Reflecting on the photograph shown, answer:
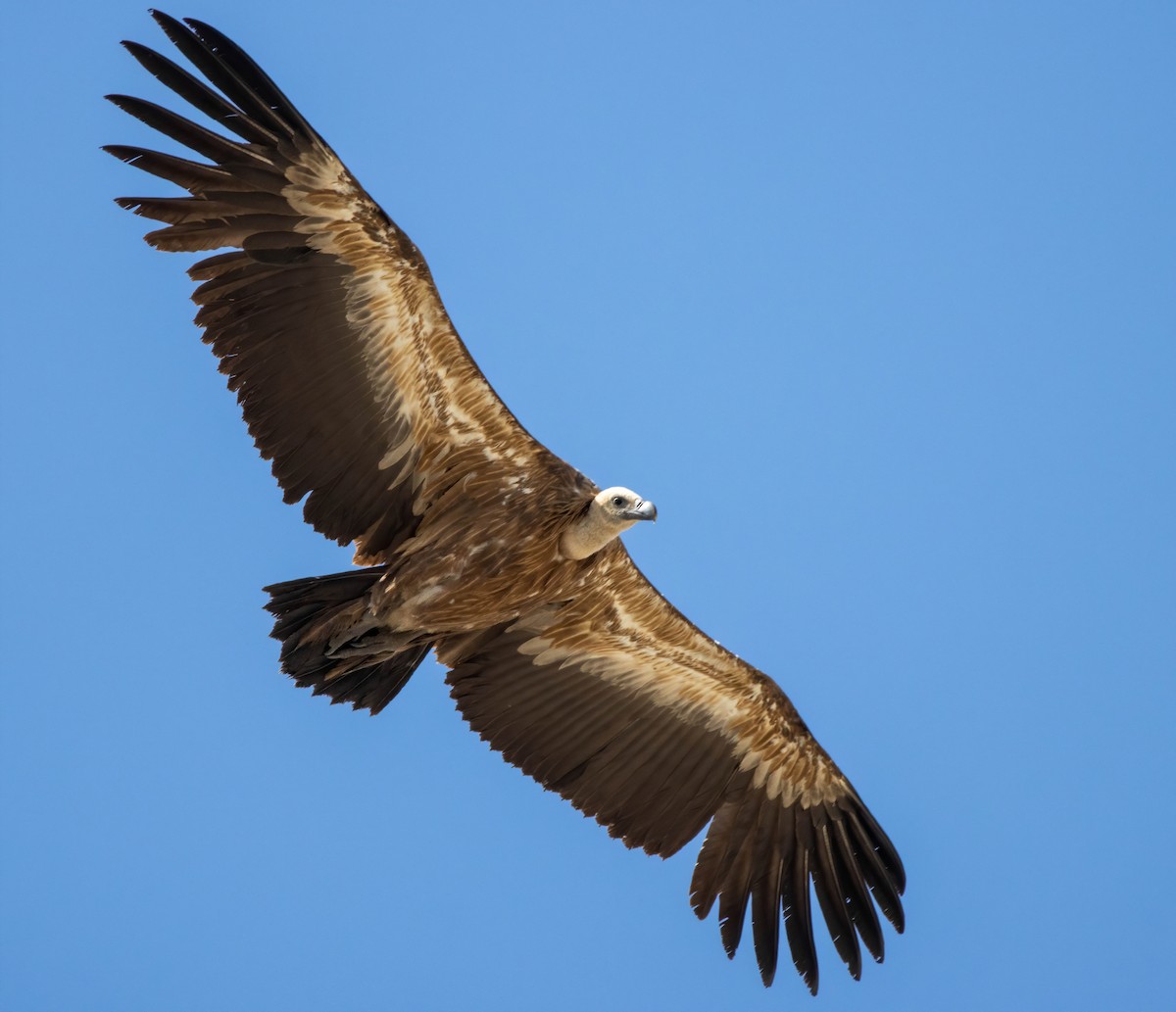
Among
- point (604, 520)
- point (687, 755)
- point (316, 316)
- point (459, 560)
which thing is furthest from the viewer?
point (687, 755)

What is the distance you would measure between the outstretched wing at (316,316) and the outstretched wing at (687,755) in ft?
5.27

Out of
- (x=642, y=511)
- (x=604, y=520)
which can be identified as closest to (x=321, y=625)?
(x=604, y=520)

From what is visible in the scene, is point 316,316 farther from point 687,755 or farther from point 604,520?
point 687,755

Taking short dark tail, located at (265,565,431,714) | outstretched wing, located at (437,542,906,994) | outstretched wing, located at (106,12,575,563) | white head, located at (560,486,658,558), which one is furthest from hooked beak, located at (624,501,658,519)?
short dark tail, located at (265,565,431,714)

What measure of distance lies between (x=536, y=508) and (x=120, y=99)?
406cm

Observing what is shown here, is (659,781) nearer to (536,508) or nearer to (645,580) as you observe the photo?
(645,580)

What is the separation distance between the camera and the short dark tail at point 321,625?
41.2 ft

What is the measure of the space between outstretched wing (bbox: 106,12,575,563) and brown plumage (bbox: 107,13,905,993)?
→ 2 cm

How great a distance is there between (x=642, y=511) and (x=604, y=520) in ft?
1.09

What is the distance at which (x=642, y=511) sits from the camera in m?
12.4

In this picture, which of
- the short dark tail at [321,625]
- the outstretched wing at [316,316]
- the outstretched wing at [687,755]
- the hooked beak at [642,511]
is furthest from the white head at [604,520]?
the short dark tail at [321,625]

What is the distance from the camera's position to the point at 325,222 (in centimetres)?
1217

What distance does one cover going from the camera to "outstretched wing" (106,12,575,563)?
11.7 meters

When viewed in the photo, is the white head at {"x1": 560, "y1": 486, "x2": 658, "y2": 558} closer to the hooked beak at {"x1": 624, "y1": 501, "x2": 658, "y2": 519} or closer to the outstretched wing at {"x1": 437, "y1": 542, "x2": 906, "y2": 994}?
the hooked beak at {"x1": 624, "y1": 501, "x2": 658, "y2": 519}
